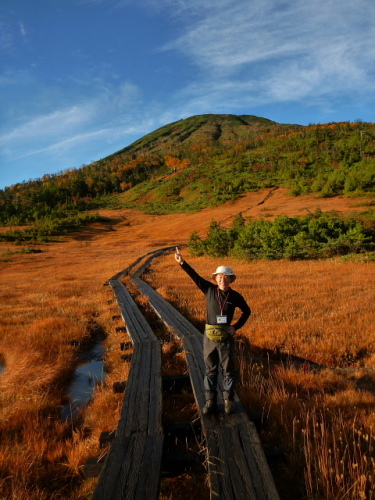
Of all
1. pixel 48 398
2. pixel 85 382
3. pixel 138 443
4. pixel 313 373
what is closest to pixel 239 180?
pixel 313 373

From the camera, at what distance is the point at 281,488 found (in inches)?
128

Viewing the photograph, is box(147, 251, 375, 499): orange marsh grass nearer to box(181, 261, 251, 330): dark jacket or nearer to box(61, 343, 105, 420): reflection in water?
box(181, 261, 251, 330): dark jacket

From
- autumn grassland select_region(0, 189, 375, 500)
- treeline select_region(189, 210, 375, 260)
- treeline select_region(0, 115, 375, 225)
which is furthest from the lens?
treeline select_region(0, 115, 375, 225)

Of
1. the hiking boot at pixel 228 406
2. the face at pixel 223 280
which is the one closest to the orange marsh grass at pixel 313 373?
the hiking boot at pixel 228 406

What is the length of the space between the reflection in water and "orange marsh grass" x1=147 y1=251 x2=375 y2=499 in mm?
3116

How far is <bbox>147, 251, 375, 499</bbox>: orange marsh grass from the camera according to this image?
328 centimetres

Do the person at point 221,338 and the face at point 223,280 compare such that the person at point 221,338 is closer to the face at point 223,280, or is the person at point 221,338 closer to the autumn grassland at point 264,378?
the face at point 223,280

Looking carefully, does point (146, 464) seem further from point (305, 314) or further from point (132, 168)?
point (132, 168)

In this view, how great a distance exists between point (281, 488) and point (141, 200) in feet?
342

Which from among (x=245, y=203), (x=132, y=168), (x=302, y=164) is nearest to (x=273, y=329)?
(x=245, y=203)

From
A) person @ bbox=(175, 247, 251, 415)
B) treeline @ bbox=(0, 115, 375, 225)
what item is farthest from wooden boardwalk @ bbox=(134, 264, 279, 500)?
treeline @ bbox=(0, 115, 375, 225)

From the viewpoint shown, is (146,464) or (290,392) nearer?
(146,464)

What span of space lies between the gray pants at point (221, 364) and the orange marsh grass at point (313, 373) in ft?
2.17

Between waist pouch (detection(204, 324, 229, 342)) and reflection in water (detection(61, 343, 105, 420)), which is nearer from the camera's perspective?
waist pouch (detection(204, 324, 229, 342))
